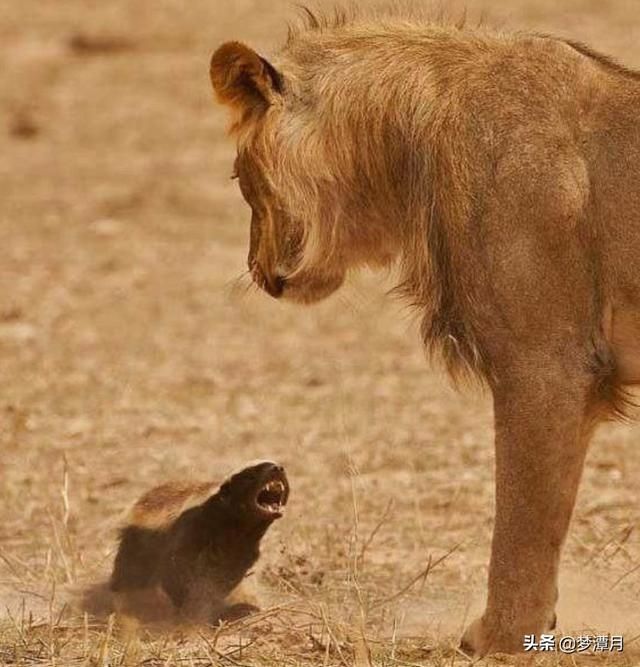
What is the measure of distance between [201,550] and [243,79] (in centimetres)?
170

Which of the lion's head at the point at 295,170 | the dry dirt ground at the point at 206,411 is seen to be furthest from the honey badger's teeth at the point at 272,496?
the lion's head at the point at 295,170

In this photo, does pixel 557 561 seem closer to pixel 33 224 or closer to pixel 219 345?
pixel 219 345

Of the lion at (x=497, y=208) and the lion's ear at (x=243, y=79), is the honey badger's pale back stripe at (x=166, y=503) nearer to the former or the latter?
the lion at (x=497, y=208)

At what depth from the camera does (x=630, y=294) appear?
5055 mm

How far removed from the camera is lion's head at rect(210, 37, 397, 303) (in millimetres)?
5516

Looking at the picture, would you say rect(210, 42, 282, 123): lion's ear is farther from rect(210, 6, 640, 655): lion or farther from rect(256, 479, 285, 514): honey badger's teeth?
rect(256, 479, 285, 514): honey badger's teeth

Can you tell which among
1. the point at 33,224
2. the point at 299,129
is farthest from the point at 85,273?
the point at 299,129

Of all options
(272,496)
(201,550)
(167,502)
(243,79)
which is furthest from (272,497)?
(243,79)

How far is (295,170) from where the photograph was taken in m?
5.53

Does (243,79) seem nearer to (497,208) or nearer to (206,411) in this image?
(497,208)

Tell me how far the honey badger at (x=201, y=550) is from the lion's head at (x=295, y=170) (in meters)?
0.86

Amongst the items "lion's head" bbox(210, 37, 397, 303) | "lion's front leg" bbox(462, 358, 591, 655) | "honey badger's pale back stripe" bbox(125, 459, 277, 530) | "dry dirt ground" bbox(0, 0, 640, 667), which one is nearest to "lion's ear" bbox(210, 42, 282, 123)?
"lion's head" bbox(210, 37, 397, 303)

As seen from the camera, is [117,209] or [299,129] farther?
[117,209]

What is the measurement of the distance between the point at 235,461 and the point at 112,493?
629mm
